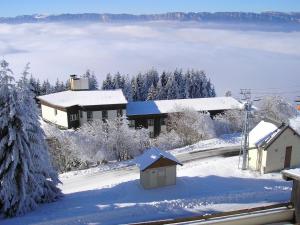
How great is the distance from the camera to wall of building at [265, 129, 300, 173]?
32.0 m

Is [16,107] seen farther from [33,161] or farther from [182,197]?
[182,197]

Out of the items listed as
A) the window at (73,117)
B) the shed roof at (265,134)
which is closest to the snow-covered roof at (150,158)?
the shed roof at (265,134)

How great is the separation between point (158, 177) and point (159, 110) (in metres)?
24.8

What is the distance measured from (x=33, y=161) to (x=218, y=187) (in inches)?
547

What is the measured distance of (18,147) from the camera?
24703 mm

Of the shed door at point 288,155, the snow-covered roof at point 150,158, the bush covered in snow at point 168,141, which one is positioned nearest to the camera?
the snow-covered roof at point 150,158

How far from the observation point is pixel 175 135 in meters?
48.1

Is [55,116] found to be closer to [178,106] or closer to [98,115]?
[98,115]

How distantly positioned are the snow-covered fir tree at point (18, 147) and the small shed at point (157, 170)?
761 centimetres

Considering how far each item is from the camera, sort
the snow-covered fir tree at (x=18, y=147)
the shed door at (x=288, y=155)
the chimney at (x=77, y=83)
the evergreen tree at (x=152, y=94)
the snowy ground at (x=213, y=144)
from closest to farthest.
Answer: the snow-covered fir tree at (x=18, y=147), the shed door at (x=288, y=155), the snowy ground at (x=213, y=144), the chimney at (x=77, y=83), the evergreen tree at (x=152, y=94)

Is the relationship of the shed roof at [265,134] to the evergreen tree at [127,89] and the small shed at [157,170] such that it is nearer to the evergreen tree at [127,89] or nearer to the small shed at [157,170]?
the small shed at [157,170]

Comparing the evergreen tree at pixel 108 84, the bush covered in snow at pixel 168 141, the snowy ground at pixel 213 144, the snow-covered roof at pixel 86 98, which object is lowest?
the evergreen tree at pixel 108 84

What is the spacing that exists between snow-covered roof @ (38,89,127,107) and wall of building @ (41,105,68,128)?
1311mm

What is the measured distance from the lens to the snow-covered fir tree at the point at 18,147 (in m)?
24.3
